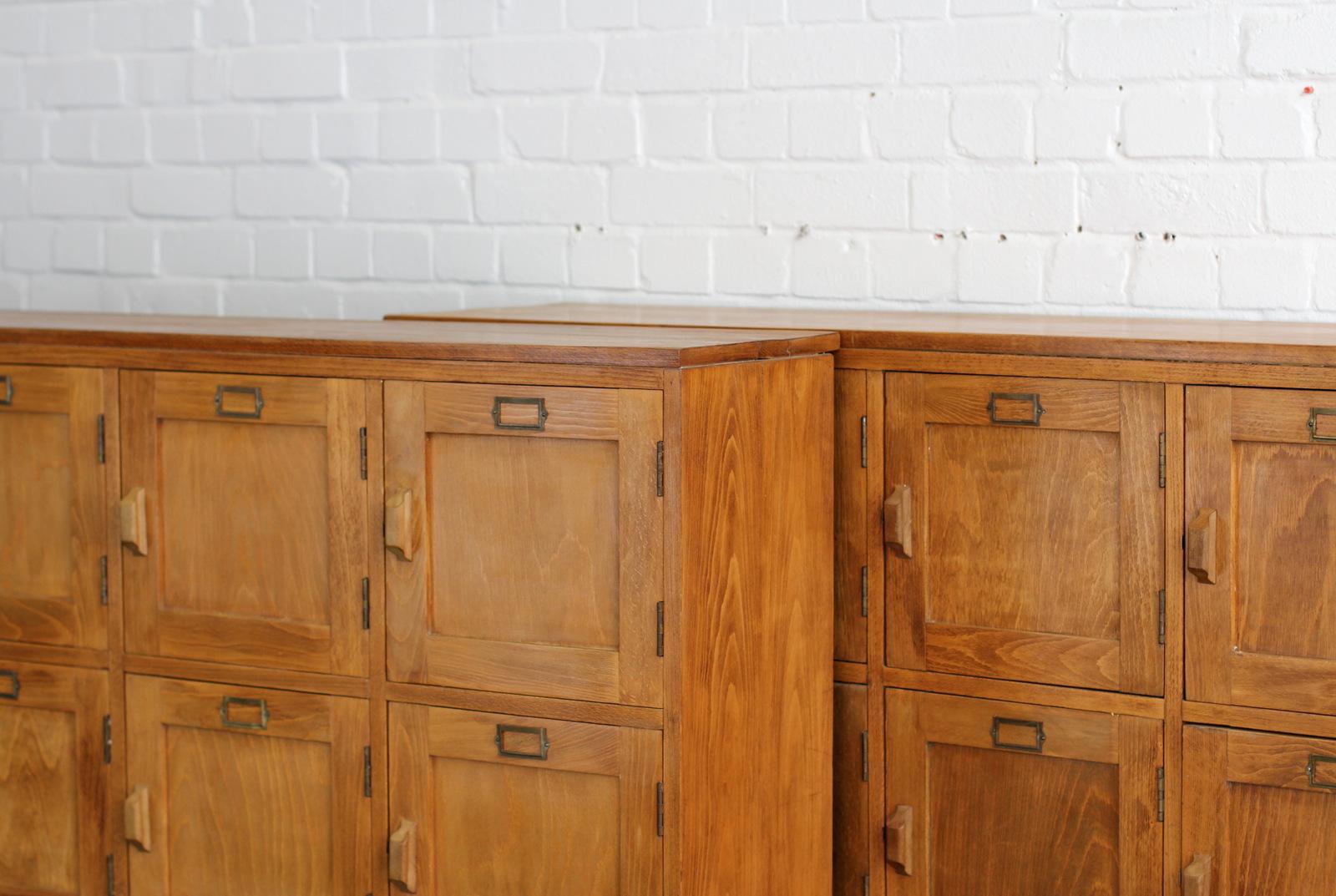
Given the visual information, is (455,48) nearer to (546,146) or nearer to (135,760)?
(546,146)

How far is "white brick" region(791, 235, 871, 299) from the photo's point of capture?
9.40ft

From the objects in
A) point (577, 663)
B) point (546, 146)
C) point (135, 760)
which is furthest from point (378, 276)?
point (577, 663)

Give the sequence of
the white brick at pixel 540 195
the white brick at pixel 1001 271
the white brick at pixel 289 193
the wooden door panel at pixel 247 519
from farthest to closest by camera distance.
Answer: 1. the white brick at pixel 289 193
2. the white brick at pixel 540 195
3. the white brick at pixel 1001 271
4. the wooden door panel at pixel 247 519

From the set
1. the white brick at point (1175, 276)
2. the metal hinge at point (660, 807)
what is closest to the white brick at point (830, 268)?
the white brick at point (1175, 276)

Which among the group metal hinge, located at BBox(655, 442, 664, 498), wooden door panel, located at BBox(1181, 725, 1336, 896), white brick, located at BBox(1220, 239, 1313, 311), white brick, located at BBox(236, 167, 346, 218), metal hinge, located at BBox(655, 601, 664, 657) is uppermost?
white brick, located at BBox(236, 167, 346, 218)

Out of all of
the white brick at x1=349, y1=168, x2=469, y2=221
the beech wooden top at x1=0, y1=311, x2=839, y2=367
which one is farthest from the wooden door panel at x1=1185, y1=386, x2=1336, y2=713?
the white brick at x1=349, y1=168, x2=469, y2=221

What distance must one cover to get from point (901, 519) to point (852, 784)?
400 mm

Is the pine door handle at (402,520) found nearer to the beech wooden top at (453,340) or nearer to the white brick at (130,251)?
the beech wooden top at (453,340)

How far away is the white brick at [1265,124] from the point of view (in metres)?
2.55

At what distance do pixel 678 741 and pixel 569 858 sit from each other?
234 mm

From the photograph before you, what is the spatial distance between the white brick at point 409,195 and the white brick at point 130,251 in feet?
1.67

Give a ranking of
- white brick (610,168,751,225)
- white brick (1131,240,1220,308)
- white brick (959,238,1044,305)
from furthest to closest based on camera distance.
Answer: white brick (610,168,751,225) < white brick (959,238,1044,305) < white brick (1131,240,1220,308)

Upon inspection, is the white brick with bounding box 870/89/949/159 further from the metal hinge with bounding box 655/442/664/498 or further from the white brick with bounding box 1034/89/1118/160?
the metal hinge with bounding box 655/442/664/498

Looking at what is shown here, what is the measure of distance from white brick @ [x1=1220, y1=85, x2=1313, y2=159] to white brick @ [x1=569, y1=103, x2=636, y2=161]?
1.06m
